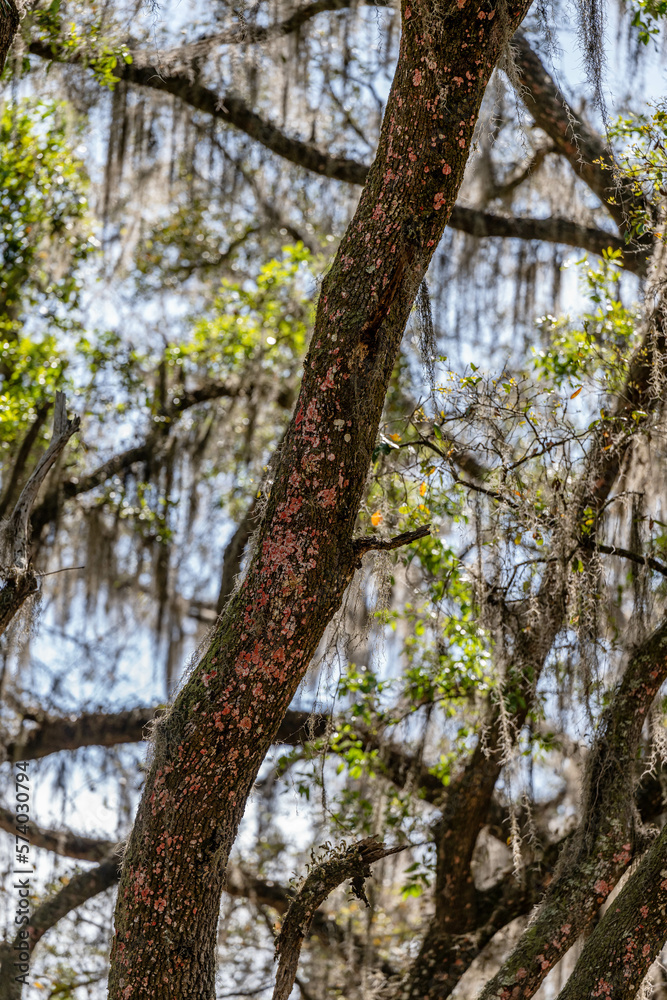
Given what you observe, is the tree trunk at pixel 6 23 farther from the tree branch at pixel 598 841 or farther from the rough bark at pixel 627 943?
the rough bark at pixel 627 943

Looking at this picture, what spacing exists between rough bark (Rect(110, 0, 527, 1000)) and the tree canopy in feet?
0.04

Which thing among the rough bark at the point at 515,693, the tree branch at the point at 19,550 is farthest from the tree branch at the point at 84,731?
the tree branch at the point at 19,550

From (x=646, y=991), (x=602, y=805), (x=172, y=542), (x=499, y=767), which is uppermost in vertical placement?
(x=172, y=542)

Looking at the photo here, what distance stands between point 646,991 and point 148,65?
23.0ft

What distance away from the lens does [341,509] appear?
11.2 feet

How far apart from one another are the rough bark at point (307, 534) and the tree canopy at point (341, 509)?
0.04 feet

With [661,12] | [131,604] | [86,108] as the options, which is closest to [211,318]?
[86,108]

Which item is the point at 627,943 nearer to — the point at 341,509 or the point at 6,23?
the point at 341,509

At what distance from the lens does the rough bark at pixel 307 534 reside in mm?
3186

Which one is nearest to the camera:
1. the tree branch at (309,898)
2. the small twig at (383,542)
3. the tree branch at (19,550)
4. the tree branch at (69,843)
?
the small twig at (383,542)

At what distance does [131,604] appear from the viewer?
9664 mm

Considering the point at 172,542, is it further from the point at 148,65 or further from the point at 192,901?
the point at 192,901

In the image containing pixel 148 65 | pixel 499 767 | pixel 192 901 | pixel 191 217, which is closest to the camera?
pixel 192 901

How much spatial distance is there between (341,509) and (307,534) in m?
0.16
